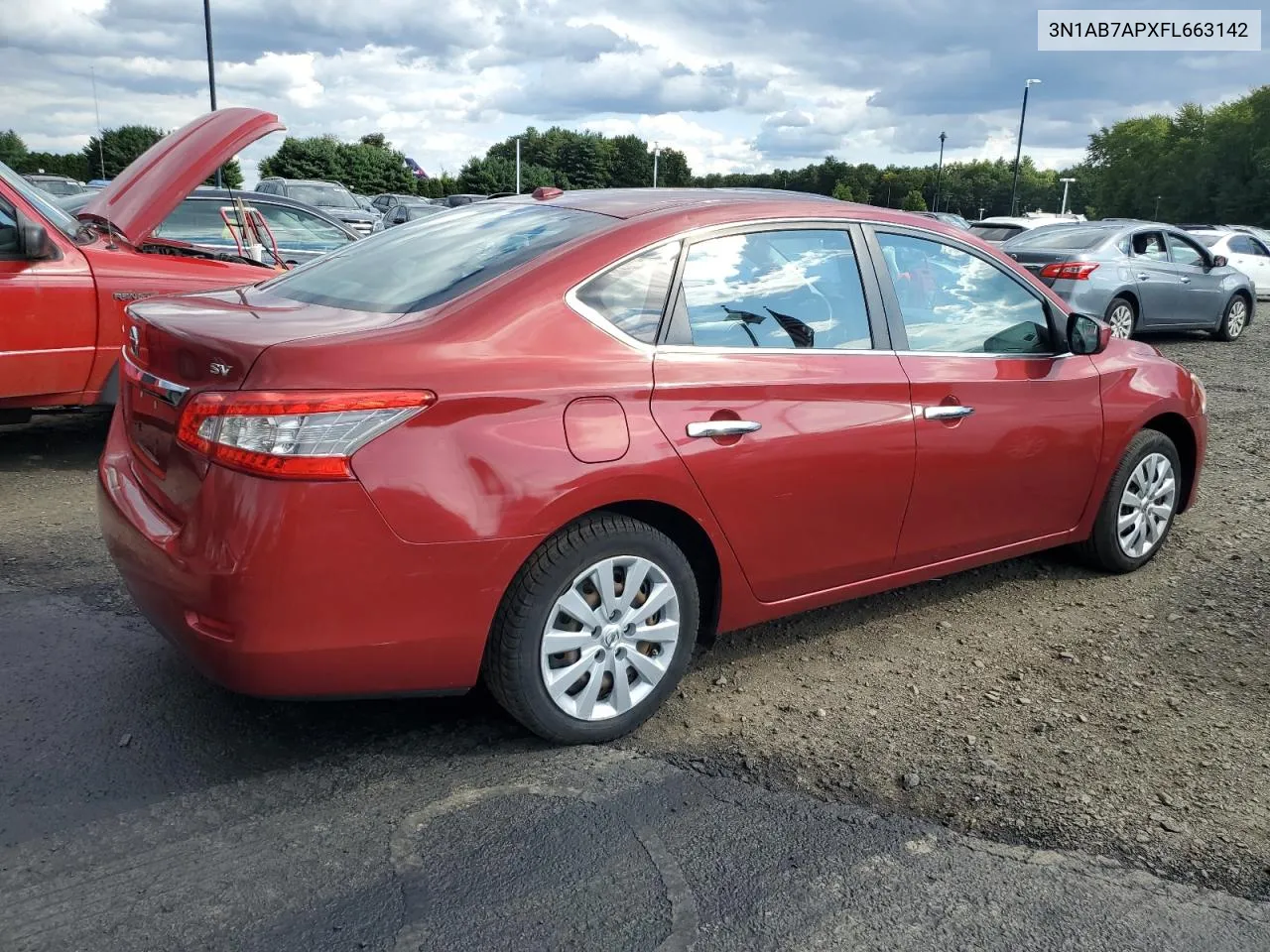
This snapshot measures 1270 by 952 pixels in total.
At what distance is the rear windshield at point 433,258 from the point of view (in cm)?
329

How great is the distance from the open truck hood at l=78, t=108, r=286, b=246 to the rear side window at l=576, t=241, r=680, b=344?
414 cm

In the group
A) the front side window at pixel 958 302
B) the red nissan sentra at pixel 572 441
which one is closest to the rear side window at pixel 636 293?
the red nissan sentra at pixel 572 441

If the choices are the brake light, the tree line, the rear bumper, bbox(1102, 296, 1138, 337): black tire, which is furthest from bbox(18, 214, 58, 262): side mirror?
the tree line

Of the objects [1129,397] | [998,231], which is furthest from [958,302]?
[998,231]

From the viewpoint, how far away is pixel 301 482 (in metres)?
2.67

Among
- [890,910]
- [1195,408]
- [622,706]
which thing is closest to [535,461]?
[622,706]

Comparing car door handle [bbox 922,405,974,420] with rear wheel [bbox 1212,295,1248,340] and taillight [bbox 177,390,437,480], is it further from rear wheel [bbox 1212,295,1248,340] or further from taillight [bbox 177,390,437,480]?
rear wheel [bbox 1212,295,1248,340]

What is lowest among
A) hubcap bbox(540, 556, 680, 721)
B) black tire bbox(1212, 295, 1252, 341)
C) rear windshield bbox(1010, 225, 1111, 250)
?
hubcap bbox(540, 556, 680, 721)

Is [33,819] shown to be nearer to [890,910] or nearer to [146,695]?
[146,695]

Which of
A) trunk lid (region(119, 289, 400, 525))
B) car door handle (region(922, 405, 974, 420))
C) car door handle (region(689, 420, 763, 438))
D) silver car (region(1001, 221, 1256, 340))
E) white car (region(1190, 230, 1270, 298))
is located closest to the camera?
trunk lid (region(119, 289, 400, 525))

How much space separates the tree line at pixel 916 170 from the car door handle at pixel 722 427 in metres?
29.3

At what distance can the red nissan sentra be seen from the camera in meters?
2.74

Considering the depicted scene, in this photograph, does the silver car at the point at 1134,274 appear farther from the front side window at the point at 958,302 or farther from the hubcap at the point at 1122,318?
the front side window at the point at 958,302

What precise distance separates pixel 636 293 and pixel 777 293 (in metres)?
0.56
